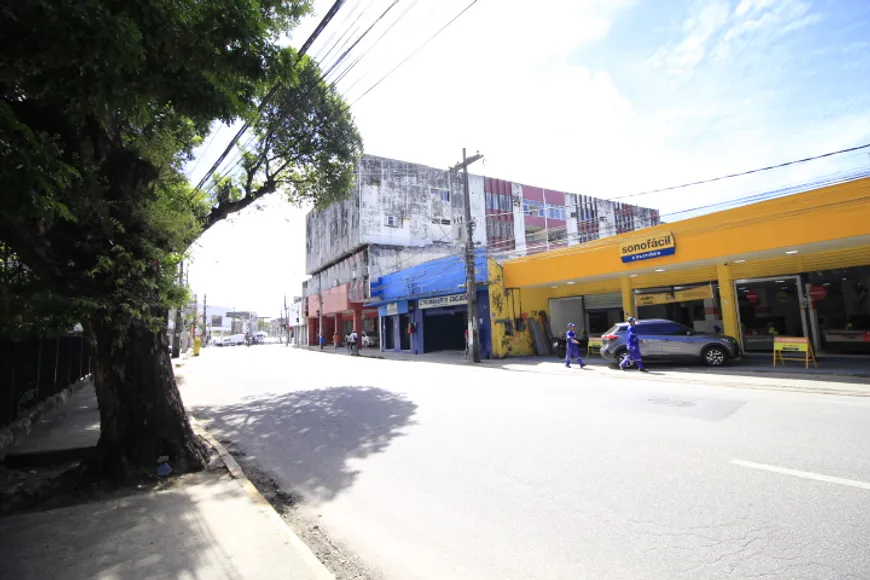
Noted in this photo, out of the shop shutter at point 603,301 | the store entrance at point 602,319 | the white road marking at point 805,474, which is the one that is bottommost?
the white road marking at point 805,474

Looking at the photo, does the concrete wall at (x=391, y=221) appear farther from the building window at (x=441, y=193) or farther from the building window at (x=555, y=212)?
the building window at (x=555, y=212)

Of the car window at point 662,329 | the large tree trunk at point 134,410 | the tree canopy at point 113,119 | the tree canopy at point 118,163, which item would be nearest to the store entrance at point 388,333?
the car window at point 662,329

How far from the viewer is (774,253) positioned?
45.4 feet

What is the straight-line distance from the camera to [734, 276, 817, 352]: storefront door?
1667 cm

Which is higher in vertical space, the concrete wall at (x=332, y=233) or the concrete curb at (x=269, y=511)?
the concrete wall at (x=332, y=233)

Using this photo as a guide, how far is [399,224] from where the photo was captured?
3722 cm

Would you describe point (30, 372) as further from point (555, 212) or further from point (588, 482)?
point (555, 212)

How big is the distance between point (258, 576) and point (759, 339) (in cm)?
2040

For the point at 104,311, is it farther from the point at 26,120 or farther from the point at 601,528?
the point at 601,528

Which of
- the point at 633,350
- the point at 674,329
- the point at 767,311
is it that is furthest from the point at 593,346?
the point at 767,311

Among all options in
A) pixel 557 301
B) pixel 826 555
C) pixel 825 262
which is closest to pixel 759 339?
pixel 825 262

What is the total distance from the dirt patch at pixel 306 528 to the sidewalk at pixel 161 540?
0.54 ft

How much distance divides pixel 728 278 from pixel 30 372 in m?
19.6

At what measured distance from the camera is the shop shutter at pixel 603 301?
20344mm
